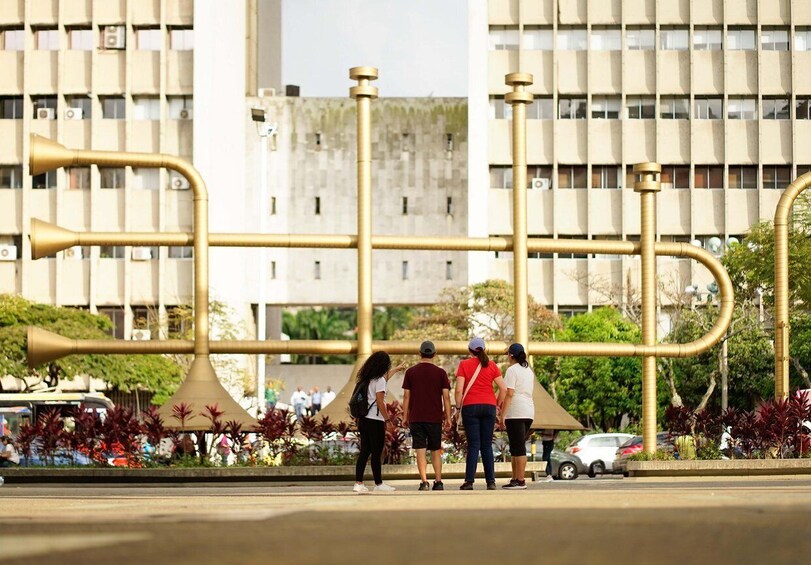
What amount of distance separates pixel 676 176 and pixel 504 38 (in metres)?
9.63

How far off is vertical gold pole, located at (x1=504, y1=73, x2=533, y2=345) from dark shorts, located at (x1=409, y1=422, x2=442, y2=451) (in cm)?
715

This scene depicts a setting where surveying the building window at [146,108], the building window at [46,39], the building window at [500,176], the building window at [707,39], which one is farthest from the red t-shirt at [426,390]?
the building window at [707,39]

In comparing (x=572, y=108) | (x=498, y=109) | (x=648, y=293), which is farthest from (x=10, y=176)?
(x=648, y=293)

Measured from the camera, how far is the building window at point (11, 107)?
72188mm

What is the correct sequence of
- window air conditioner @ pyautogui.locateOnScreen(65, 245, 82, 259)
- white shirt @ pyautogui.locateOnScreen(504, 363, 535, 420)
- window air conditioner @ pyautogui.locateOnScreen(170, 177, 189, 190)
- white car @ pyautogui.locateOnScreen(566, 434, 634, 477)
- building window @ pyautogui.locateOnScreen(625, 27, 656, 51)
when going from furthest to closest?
building window @ pyautogui.locateOnScreen(625, 27, 656, 51) < window air conditioner @ pyautogui.locateOnScreen(170, 177, 189, 190) < window air conditioner @ pyautogui.locateOnScreen(65, 245, 82, 259) < white car @ pyautogui.locateOnScreen(566, 434, 634, 477) < white shirt @ pyautogui.locateOnScreen(504, 363, 535, 420)

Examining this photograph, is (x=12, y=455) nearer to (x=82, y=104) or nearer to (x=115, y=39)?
(x=82, y=104)

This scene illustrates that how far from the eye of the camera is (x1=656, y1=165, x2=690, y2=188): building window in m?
73.3

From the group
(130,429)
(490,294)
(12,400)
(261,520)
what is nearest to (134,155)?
(130,429)

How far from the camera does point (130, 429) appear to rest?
25125 mm

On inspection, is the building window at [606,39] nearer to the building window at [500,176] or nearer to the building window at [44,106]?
the building window at [500,176]

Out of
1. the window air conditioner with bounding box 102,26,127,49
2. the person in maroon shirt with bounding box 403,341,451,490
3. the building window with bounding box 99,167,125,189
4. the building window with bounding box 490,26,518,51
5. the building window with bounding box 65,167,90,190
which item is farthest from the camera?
the building window with bounding box 490,26,518,51

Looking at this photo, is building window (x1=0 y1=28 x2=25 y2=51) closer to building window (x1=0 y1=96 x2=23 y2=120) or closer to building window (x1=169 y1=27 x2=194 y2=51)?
building window (x1=0 y1=96 x2=23 y2=120)

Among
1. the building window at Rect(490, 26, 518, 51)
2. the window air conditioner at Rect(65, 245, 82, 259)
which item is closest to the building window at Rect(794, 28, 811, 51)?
the building window at Rect(490, 26, 518, 51)

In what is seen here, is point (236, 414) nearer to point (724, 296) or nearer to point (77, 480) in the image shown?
point (77, 480)
